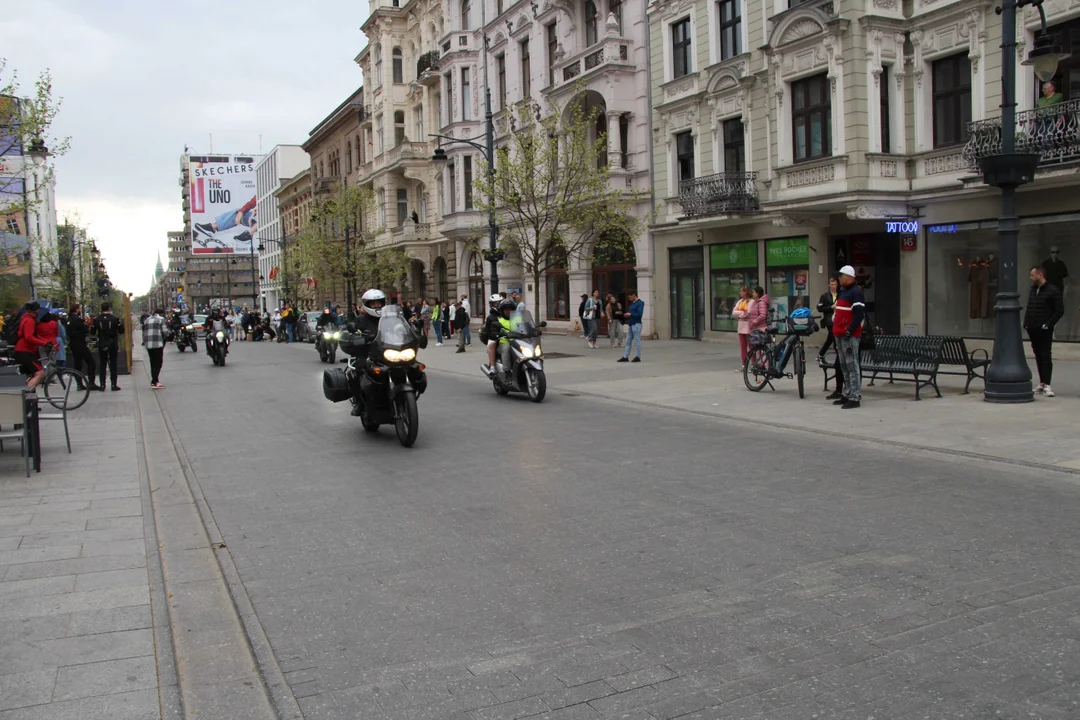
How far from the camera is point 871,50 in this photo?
20.3m

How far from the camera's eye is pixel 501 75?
38719 millimetres

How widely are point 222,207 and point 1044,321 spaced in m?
91.9

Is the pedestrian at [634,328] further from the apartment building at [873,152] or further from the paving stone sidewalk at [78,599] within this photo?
the paving stone sidewalk at [78,599]

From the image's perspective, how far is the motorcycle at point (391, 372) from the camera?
10117mm

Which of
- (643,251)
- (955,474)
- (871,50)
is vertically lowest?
(955,474)

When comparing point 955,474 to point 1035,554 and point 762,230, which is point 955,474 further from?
point 762,230

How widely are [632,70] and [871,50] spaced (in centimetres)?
1033

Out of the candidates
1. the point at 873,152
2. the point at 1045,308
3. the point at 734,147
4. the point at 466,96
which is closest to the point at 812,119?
the point at 873,152

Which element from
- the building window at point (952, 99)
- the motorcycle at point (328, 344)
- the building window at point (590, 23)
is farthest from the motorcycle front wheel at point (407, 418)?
the building window at point (590, 23)

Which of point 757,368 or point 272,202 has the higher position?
point 272,202

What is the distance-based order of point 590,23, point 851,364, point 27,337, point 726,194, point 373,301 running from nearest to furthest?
point 373,301 → point 851,364 → point 27,337 → point 726,194 → point 590,23

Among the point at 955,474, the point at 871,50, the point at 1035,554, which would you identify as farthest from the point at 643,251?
the point at 1035,554

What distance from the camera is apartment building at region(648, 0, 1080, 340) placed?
18.0 metres

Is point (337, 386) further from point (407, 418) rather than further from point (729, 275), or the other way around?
point (729, 275)
